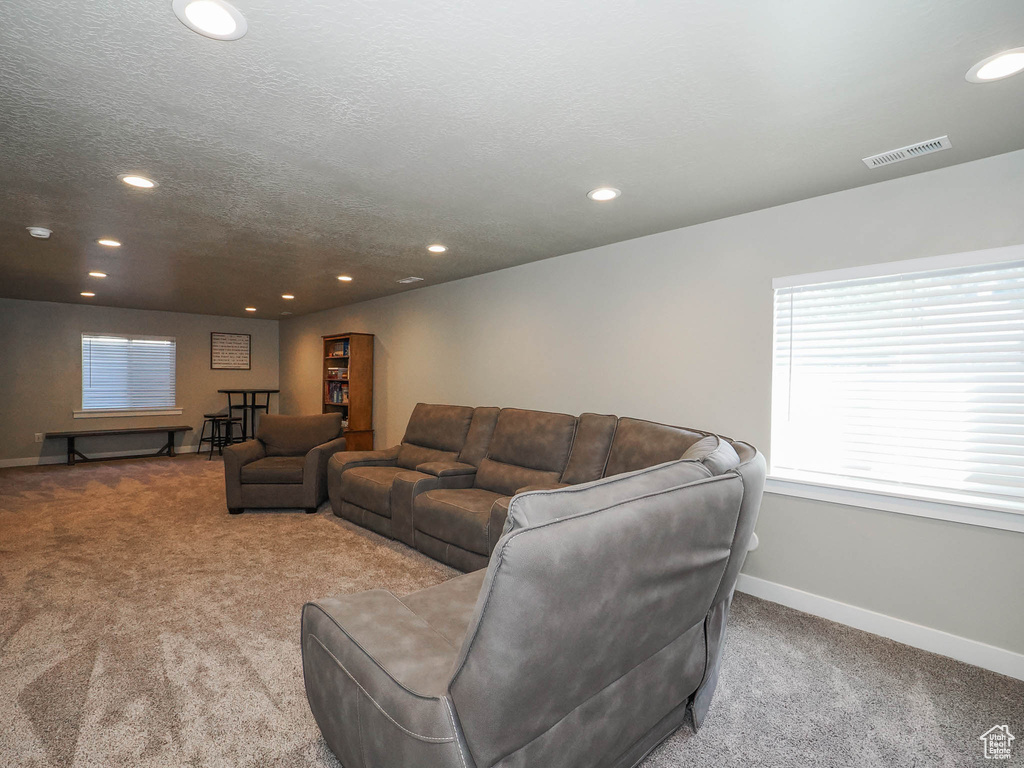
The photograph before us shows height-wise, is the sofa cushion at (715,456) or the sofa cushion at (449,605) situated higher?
the sofa cushion at (715,456)

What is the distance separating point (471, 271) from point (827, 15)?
12.1 ft

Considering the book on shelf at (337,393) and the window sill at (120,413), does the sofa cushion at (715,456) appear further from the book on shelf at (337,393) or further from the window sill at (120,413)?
the window sill at (120,413)

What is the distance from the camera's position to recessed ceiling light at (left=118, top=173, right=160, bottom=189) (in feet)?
8.25

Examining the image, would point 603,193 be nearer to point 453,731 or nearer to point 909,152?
point 909,152

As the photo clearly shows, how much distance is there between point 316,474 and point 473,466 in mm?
1640

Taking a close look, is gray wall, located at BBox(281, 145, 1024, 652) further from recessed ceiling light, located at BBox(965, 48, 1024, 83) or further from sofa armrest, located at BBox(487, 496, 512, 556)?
sofa armrest, located at BBox(487, 496, 512, 556)

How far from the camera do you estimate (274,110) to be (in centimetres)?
189

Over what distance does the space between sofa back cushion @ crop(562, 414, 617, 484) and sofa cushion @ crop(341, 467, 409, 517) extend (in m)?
1.47

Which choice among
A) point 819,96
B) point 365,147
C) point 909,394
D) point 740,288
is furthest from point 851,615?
point 365,147

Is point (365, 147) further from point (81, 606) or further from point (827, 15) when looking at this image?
point (81, 606)

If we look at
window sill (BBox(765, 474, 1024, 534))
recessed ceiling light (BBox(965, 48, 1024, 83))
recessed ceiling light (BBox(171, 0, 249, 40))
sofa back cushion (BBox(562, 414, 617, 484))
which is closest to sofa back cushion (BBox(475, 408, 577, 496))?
sofa back cushion (BBox(562, 414, 617, 484))
